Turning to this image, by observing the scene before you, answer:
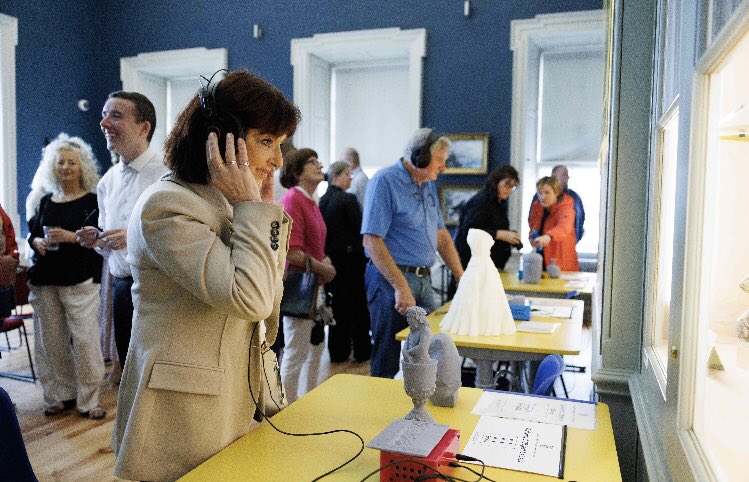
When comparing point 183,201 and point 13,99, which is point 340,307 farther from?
point 13,99

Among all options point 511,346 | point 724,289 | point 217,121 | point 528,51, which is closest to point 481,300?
point 511,346

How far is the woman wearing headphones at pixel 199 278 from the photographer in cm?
140

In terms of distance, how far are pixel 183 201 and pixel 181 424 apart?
0.50 meters

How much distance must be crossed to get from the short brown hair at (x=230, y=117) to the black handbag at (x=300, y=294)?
219 centimetres

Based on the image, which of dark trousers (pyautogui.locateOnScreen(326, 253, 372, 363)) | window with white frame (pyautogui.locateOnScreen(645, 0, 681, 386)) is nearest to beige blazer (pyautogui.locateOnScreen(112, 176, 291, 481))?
window with white frame (pyautogui.locateOnScreen(645, 0, 681, 386))

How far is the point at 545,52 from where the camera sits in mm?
7727

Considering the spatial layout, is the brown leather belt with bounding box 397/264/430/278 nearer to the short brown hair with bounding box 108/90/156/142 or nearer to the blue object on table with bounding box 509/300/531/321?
the blue object on table with bounding box 509/300/531/321

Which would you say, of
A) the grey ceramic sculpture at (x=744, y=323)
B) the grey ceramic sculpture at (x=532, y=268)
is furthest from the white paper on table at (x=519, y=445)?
the grey ceramic sculpture at (x=532, y=268)

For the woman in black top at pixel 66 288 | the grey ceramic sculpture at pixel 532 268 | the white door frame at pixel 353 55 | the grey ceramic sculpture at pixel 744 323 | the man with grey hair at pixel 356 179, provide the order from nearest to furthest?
the grey ceramic sculpture at pixel 744 323
the woman in black top at pixel 66 288
the grey ceramic sculpture at pixel 532 268
the man with grey hair at pixel 356 179
the white door frame at pixel 353 55

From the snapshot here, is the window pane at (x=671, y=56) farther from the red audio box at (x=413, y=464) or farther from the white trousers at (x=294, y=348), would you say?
the white trousers at (x=294, y=348)

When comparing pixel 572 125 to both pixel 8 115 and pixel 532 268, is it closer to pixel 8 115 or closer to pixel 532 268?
pixel 532 268

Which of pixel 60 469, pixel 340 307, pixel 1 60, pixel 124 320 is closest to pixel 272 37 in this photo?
pixel 1 60

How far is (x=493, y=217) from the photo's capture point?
17.6ft

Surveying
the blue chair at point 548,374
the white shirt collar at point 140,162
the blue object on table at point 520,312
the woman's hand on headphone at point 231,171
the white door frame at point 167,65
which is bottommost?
the blue chair at point 548,374
